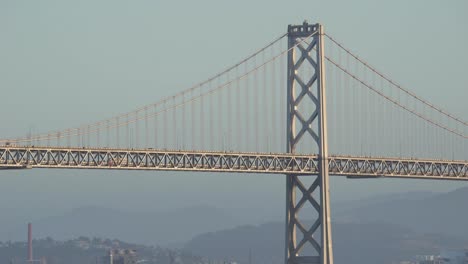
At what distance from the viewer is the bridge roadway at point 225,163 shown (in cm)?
13812

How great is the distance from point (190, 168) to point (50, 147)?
12.6m

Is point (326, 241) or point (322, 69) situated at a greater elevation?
point (322, 69)

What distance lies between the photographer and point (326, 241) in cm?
15500

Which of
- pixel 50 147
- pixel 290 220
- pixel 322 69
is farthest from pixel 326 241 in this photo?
pixel 50 147

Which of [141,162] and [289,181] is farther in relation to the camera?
[289,181]

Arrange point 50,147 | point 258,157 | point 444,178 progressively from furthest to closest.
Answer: point 444,178 → point 258,157 → point 50,147

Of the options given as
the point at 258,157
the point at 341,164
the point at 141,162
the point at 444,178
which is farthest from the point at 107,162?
the point at 444,178

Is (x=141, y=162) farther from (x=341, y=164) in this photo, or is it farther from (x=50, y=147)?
(x=341, y=164)

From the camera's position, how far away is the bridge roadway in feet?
453

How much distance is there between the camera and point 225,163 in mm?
148750

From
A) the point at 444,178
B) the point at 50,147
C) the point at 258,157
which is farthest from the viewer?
the point at 444,178

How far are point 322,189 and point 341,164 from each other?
383cm

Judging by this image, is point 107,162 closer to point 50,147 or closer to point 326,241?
point 50,147

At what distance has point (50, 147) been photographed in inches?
5433
